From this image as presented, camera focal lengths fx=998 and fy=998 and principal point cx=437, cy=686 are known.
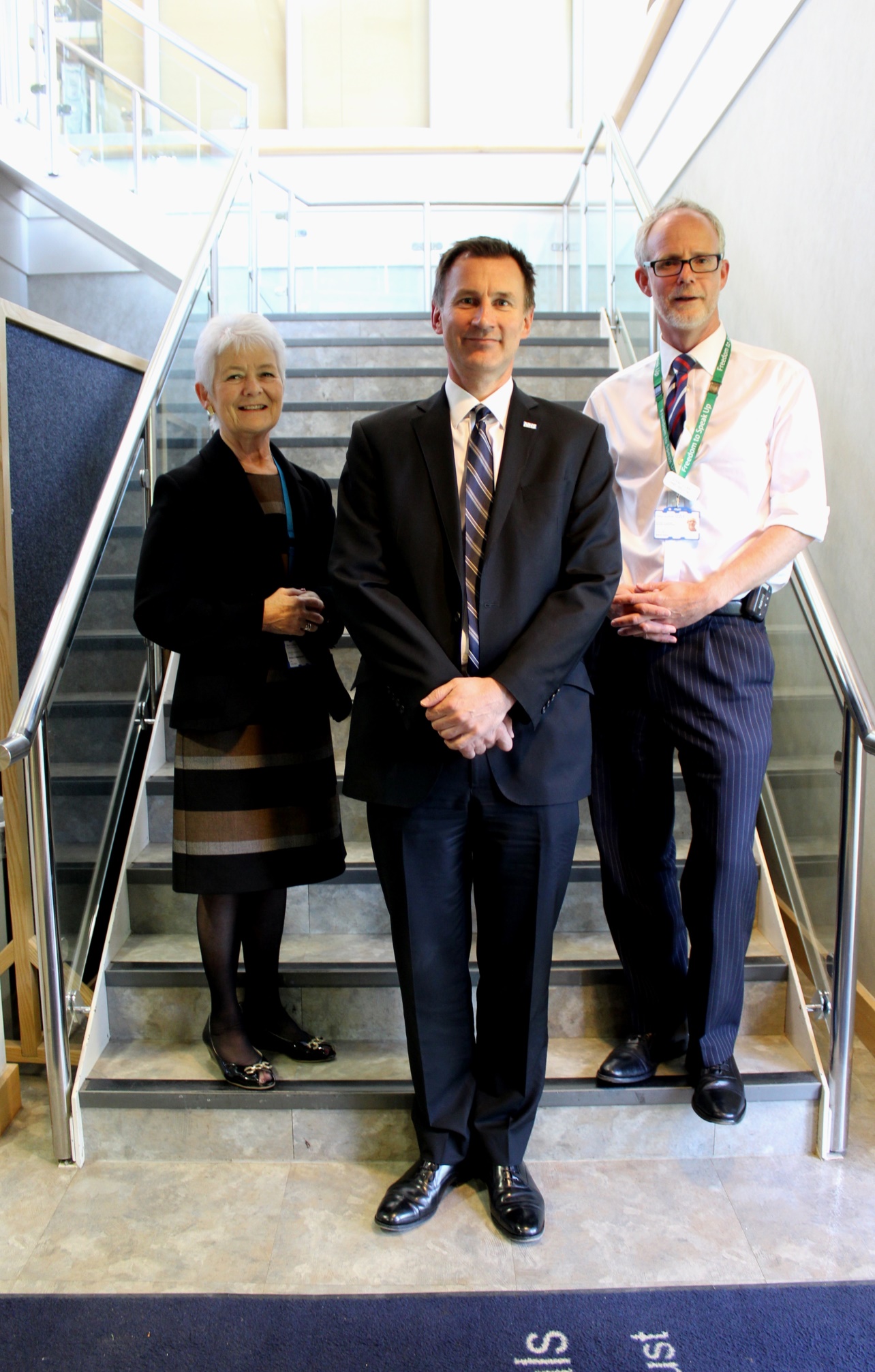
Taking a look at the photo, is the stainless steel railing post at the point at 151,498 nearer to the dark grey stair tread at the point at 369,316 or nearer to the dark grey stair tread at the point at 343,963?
the dark grey stair tread at the point at 343,963

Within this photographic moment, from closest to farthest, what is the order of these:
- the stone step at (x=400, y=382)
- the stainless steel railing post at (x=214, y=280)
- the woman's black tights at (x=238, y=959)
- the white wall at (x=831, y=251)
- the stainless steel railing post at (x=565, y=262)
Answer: the woman's black tights at (x=238, y=959), the white wall at (x=831, y=251), the stainless steel railing post at (x=214, y=280), the stone step at (x=400, y=382), the stainless steel railing post at (x=565, y=262)

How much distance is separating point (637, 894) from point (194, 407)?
2005mm

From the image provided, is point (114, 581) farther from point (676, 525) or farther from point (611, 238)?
point (611, 238)

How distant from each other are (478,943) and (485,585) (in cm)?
65

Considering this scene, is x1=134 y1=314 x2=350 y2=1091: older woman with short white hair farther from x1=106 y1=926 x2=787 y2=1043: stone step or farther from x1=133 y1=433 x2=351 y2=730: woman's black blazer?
x1=106 y1=926 x2=787 y2=1043: stone step

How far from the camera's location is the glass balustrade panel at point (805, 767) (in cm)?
208

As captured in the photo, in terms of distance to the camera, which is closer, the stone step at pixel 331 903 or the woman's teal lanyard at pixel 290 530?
the woman's teal lanyard at pixel 290 530

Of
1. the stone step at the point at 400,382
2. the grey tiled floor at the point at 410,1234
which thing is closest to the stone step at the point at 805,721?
the grey tiled floor at the point at 410,1234

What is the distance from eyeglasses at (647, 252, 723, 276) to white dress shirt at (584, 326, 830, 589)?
121mm

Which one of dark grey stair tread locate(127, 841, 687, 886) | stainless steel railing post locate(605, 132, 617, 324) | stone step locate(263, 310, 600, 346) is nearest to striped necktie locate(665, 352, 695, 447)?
dark grey stair tread locate(127, 841, 687, 886)

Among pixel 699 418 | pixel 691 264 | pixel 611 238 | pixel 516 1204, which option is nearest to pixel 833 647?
pixel 699 418

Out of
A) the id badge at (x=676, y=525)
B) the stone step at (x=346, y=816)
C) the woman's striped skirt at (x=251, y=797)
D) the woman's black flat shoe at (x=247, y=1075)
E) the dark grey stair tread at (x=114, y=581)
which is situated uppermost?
the id badge at (x=676, y=525)

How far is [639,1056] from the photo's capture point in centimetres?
202

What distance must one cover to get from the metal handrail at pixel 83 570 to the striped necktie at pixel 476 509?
0.84 meters
